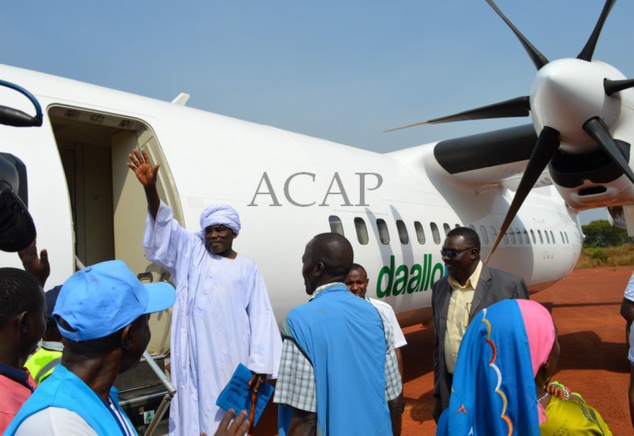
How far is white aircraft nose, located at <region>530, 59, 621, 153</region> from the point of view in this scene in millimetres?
6250

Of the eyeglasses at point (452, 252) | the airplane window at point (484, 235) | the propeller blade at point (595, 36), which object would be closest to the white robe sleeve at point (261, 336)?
the eyeglasses at point (452, 252)

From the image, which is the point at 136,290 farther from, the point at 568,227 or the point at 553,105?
the point at 568,227

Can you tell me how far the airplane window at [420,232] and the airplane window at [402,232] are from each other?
14.0 inches

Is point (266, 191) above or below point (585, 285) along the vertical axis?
above

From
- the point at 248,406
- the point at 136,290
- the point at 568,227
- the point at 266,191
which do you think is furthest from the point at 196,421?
the point at 568,227

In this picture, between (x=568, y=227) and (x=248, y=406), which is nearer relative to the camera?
(x=248, y=406)

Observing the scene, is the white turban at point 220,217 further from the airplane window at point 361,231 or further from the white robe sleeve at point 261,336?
the airplane window at point 361,231

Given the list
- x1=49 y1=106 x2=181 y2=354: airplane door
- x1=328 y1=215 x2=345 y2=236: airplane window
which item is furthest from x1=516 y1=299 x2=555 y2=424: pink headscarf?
x1=328 y1=215 x2=345 y2=236: airplane window

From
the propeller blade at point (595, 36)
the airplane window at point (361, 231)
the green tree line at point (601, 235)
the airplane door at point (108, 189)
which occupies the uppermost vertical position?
the propeller blade at point (595, 36)

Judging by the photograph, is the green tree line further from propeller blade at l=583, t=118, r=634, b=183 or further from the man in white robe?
the man in white robe

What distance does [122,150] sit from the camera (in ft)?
17.6

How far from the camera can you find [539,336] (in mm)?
2201

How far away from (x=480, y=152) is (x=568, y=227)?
617 cm

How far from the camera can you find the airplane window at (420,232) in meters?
7.93
